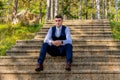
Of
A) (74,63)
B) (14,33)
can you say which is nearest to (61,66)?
(74,63)

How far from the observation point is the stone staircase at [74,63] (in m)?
5.93

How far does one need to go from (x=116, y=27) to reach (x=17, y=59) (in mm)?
5817

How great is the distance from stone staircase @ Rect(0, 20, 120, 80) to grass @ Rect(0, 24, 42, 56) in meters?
1.26

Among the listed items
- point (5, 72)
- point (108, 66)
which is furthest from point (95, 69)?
point (5, 72)

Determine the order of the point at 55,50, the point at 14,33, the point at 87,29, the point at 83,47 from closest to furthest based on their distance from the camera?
the point at 55,50 → the point at 83,47 → the point at 87,29 → the point at 14,33

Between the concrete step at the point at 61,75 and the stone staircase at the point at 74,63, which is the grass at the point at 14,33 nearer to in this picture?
the stone staircase at the point at 74,63

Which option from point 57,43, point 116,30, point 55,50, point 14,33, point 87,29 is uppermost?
point 57,43

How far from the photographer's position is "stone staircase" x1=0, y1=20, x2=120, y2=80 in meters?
5.93

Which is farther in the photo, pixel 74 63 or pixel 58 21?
pixel 58 21

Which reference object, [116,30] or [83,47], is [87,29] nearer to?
[116,30]

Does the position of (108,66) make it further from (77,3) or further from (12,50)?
(77,3)

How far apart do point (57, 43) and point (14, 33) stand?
14.8 ft

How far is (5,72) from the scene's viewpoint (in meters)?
6.04

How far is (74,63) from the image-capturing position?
645 centimetres
